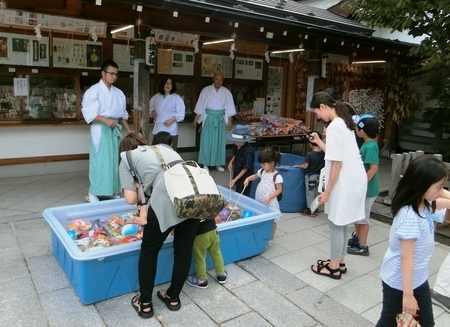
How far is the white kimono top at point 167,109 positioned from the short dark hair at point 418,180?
584 cm

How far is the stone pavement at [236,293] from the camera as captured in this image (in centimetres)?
321

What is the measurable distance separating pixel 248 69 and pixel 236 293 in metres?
7.33

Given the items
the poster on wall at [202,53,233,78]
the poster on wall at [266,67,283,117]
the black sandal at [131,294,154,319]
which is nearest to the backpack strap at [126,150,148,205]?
the black sandal at [131,294,154,319]

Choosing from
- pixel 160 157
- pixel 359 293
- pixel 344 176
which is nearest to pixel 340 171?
pixel 344 176

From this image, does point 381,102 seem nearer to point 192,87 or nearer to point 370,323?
point 192,87

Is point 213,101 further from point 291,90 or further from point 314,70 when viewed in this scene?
point 291,90

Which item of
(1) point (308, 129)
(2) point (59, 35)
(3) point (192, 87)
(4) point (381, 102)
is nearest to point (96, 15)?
(2) point (59, 35)

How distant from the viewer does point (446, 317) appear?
350 centimetres

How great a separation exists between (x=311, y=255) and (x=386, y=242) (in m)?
1.37

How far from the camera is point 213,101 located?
8312 mm

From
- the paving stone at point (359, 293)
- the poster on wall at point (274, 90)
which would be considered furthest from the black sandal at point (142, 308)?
the poster on wall at point (274, 90)

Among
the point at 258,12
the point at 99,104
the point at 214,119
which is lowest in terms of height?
the point at 214,119

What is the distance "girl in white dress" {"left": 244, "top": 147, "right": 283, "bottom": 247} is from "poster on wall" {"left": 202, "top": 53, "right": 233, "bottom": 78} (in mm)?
4975

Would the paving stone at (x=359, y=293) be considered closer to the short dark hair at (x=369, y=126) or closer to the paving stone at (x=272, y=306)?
the paving stone at (x=272, y=306)
